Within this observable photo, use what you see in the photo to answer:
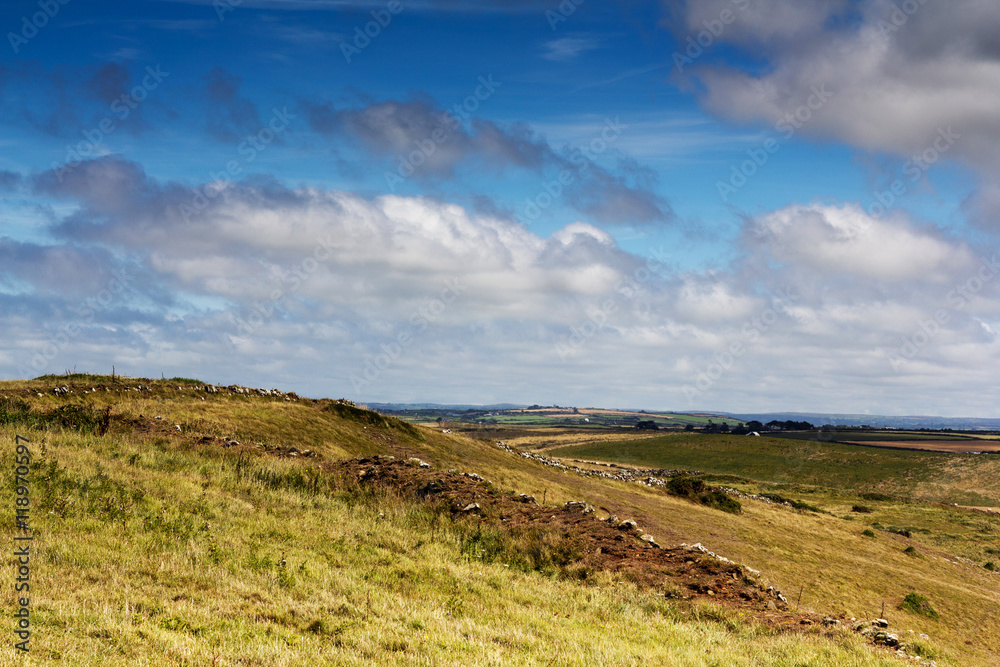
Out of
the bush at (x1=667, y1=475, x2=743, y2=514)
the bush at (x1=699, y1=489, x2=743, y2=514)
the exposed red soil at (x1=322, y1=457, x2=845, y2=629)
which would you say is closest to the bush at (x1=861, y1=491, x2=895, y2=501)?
the bush at (x1=667, y1=475, x2=743, y2=514)

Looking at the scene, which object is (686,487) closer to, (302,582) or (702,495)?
(702,495)

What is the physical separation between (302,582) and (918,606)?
87.2 ft

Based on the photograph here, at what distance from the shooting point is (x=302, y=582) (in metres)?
12.4

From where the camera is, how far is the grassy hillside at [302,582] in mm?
9320

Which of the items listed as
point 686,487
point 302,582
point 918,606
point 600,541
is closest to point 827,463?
point 686,487

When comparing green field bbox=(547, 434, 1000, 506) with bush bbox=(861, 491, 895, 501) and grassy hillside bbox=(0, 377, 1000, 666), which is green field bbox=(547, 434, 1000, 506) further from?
grassy hillside bbox=(0, 377, 1000, 666)

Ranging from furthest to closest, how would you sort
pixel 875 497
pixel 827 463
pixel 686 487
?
pixel 827 463
pixel 875 497
pixel 686 487

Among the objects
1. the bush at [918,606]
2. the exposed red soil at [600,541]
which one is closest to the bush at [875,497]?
the bush at [918,606]

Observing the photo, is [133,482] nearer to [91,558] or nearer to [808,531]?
[91,558]

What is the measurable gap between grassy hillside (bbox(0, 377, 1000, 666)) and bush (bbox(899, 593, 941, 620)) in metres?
0.43

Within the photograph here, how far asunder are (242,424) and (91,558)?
74.4 feet

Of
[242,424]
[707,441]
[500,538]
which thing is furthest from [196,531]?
[707,441]

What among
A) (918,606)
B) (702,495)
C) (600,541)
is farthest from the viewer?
(702,495)

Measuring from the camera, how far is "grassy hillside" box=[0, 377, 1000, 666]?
932 centimetres
